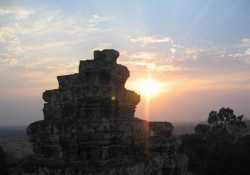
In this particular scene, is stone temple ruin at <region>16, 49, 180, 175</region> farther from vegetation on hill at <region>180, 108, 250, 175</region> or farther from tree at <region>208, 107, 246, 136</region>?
tree at <region>208, 107, 246, 136</region>

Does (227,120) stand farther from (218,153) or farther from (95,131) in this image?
(95,131)

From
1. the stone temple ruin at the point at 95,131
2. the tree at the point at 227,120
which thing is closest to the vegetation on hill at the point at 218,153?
the tree at the point at 227,120

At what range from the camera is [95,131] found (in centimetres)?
710

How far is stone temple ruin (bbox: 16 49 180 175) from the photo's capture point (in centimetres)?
703

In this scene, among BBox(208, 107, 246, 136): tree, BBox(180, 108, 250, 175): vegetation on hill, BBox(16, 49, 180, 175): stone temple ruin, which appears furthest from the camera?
BBox(208, 107, 246, 136): tree

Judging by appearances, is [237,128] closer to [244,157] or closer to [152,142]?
[244,157]

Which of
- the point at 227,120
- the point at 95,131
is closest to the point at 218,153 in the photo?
the point at 227,120

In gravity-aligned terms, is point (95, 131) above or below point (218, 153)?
above

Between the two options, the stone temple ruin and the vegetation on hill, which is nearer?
the stone temple ruin

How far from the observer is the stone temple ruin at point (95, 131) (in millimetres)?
7027

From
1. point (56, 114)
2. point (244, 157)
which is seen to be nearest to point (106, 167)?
point (56, 114)

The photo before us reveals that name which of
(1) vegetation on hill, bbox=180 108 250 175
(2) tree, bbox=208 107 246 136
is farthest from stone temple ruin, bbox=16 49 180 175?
(2) tree, bbox=208 107 246 136

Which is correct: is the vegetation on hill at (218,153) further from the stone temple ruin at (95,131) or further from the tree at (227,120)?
the stone temple ruin at (95,131)

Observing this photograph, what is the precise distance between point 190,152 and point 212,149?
235 centimetres
